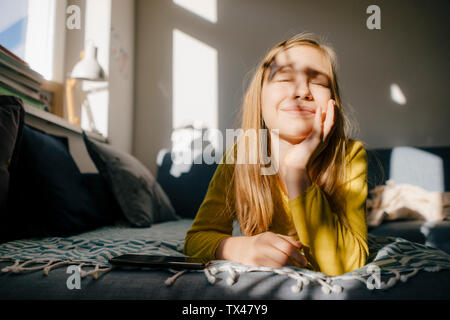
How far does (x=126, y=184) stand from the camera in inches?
50.0

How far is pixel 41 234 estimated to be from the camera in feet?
2.90

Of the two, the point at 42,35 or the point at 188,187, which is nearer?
the point at 42,35

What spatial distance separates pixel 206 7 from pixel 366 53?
55.7 inches

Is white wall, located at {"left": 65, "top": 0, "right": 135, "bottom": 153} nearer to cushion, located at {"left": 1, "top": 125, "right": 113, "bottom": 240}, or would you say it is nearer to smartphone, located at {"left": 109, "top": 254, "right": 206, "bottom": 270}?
cushion, located at {"left": 1, "top": 125, "right": 113, "bottom": 240}

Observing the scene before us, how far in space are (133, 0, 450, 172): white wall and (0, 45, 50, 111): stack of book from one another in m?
1.28

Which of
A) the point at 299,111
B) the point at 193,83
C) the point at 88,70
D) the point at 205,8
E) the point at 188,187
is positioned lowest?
the point at 188,187

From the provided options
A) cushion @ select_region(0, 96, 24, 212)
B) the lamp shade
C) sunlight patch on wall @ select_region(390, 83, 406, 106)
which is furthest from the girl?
sunlight patch on wall @ select_region(390, 83, 406, 106)

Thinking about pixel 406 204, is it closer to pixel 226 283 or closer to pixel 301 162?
pixel 301 162

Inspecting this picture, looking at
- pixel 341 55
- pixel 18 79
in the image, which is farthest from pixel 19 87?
pixel 341 55

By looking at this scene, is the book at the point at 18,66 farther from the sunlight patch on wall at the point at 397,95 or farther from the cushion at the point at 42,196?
the sunlight patch on wall at the point at 397,95

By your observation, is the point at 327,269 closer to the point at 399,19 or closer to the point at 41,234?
the point at 41,234

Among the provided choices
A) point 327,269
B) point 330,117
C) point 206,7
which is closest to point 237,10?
point 206,7

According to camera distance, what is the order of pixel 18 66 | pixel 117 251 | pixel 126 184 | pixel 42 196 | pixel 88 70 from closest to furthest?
pixel 117 251, pixel 42 196, pixel 18 66, pixel 126 184, pixel 88 70

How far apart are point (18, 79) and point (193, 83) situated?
1.49 m
